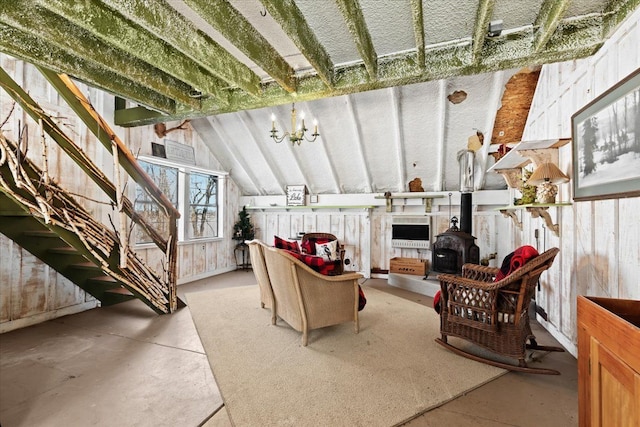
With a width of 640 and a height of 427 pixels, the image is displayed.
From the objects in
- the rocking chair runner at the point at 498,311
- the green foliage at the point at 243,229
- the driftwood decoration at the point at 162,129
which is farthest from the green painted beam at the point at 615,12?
the green foliage at the point at 243,229

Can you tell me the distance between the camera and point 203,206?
600 cm

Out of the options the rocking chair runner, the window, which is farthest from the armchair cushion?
the rocking chair runner

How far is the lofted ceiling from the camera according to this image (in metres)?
2.03

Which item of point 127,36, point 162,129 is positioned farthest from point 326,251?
point 127,36

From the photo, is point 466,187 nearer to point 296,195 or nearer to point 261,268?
point 296,195

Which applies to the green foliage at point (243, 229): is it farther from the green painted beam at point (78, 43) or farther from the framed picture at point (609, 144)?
the framed picture at point (609, 144)

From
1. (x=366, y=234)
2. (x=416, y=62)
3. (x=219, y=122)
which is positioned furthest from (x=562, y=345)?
(x=219, y=122)

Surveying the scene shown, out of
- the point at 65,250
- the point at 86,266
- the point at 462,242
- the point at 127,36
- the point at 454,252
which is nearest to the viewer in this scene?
the point at 127,36

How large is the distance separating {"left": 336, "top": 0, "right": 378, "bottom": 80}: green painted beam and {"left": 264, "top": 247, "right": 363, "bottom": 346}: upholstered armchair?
1.87m

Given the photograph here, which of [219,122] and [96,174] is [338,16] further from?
[219,122]

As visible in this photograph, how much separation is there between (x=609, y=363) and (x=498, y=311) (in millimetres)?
1427

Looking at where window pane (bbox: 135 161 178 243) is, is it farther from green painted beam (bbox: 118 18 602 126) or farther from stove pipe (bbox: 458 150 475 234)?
stove pipe (bbox: 458 150 475 234)

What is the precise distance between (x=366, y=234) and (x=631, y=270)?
4214mm

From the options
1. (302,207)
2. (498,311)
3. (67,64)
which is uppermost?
(67,64)
